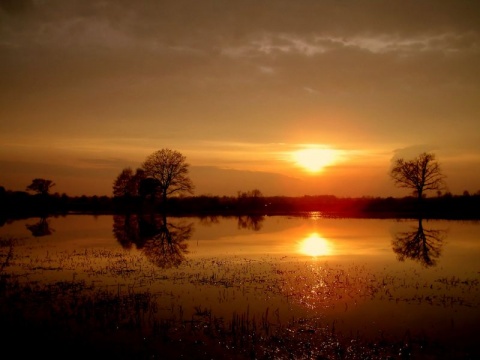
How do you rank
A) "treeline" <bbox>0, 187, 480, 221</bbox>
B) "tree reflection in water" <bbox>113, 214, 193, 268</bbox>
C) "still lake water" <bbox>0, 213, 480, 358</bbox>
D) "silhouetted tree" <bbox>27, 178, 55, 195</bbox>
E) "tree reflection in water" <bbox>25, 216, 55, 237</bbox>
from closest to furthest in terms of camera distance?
"still lake water" <bbox>0, 213, 480, 358</bbox>, "tree reflection in water" <bbox>113, 214, 193, 268</bbox>, "tree reflection in water" <bbox>25, 216, 55, 237</bbox>, "treeline" <bbox>0, 187, 480, 221</bbox>, "silhouetted tree" <bbox>27, 178, 55, 195</bbox>

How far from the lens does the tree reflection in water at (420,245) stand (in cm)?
2855

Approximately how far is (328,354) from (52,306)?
1102 centimetres

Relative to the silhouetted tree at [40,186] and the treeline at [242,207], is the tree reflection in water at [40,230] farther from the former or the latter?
the silhouetted tree at [40,186]

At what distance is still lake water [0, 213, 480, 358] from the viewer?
48.1 ft

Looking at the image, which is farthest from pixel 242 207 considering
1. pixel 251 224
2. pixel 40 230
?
pixel 40 230

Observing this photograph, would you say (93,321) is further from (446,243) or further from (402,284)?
(446,243)

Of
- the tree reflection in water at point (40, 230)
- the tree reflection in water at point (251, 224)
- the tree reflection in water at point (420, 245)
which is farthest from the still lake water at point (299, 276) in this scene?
the tree reflection in water at point (251, 224)

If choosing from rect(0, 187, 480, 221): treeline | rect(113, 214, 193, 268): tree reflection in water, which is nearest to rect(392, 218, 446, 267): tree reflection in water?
rect(113, 214, 193, 268): tree reflection in water

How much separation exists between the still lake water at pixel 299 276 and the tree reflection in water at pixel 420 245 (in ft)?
0.29

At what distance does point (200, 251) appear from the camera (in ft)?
105

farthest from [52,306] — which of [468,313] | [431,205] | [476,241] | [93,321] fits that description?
[431,205]

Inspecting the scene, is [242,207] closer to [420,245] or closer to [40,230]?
[40,230]

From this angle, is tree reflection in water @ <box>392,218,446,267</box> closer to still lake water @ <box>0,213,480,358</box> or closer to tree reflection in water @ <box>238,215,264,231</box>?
still lake water @ <box>0,213,480,358</box>

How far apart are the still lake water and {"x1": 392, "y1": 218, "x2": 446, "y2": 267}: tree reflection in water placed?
0.29 feet
